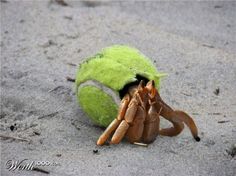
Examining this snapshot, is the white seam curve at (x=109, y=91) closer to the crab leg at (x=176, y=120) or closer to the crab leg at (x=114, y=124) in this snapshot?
the crab leg at (x=114, y=124)

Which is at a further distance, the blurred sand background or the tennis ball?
the tennis ball

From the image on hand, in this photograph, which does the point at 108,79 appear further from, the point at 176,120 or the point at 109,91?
the point at 176,120

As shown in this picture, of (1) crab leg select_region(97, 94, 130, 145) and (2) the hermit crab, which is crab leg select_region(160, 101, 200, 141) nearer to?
(2) the hermit crab

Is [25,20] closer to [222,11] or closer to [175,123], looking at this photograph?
[222,11]

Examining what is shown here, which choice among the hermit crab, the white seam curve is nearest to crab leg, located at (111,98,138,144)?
the hermit crab

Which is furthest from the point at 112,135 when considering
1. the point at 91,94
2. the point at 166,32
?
the point at 166,32

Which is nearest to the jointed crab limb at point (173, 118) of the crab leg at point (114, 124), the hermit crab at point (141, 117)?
the hermit crab at point (141, 117)
